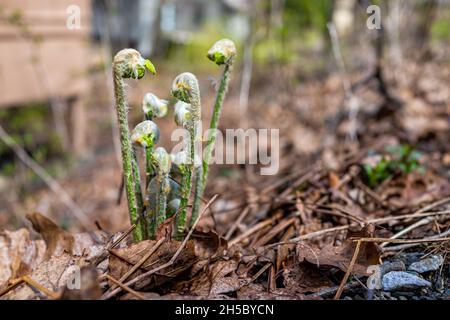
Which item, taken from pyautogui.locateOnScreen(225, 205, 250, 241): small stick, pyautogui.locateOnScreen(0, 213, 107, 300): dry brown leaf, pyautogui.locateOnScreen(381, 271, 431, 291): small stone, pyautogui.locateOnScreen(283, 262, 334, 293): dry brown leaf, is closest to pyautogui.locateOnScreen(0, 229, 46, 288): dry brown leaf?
pyautogui.locateOnScreen(0, 213, 107, 300): dry brown leaf

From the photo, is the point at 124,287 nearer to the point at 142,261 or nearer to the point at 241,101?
the point at 142,261

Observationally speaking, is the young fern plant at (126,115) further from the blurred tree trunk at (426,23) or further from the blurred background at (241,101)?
the blurred tree trunk at (426,23)

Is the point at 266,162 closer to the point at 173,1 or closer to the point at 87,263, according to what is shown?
the point at 87,263

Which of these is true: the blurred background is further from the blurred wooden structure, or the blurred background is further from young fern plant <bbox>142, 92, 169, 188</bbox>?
young fern plant <bbox>142, 92, 169, 188</bbox>

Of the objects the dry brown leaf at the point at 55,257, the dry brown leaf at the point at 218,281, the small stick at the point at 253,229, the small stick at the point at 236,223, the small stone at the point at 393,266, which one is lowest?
the small stick at the point at 236,223

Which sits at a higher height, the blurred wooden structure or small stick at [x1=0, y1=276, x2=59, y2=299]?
the blurred wooden structure

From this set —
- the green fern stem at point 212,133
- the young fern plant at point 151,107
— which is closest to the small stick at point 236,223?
the green fern stem at point 212,133
